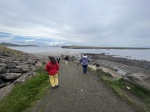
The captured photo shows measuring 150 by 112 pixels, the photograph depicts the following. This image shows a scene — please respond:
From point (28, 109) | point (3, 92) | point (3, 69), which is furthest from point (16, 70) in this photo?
point (28, 109)

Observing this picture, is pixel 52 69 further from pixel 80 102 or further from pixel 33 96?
pixel 80 102

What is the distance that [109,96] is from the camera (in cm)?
1101

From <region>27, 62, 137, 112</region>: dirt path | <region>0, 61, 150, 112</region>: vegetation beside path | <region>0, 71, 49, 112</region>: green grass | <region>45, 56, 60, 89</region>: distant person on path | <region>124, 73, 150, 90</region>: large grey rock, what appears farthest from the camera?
<region>124, 73, 150, 90</region>: large grey rock

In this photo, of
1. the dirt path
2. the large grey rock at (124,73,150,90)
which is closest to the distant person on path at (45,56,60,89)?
the dirt path

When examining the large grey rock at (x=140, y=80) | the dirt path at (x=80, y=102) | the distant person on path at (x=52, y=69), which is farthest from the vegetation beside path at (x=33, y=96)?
the distant person on path at (x=52, y=69)

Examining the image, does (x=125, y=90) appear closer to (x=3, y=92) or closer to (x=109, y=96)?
(x=109, y=96)

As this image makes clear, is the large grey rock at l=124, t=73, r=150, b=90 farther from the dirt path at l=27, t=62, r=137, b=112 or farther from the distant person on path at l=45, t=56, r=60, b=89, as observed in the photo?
the distant person on path at l=45, t=56, r=60, b=89

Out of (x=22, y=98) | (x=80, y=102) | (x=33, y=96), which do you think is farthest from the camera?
(x=33, y=96)

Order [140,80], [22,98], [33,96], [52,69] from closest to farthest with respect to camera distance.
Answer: [22,98]
[33,96]
[52,69]
[140,80]

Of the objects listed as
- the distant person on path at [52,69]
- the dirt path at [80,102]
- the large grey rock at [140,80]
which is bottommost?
the large grey rock at [140,80]

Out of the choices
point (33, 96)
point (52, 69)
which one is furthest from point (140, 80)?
point (33, 96)

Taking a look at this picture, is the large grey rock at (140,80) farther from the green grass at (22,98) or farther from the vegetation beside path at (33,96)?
the green grass at (22,98)

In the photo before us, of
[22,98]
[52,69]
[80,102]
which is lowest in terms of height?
[22,98]

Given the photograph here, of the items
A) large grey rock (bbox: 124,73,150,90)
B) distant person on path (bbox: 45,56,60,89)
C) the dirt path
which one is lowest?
large grey rock (bbox: 124,73,150,90)
